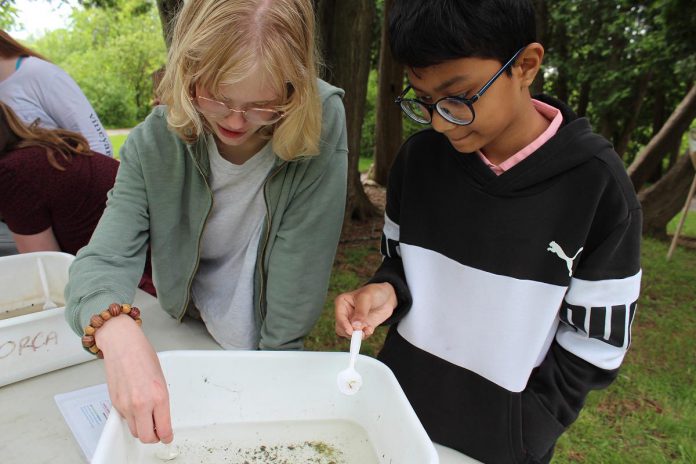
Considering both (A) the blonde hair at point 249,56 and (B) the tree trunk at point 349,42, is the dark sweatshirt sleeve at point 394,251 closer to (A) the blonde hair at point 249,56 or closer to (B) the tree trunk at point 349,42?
(A) the blonde hair at point 249,56

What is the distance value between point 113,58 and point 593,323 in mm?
25311

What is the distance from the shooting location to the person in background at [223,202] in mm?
913

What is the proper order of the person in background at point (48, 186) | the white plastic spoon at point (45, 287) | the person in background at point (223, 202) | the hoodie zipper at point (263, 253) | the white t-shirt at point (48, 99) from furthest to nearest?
the white t-shirt at point (48, 99)
the person in background at point (48, 186)
the white plastic spoon at point (45, 287)
the hoodie zipper at point (263, 253)
the person in background at point (223, 202)

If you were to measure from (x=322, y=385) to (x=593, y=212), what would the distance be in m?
0.61

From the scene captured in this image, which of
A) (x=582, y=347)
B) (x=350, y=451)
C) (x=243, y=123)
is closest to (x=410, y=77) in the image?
(x=243, y=123)

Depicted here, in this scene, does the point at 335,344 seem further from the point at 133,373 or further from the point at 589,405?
the point at 133,373

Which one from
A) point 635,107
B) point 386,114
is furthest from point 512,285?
point 635,107

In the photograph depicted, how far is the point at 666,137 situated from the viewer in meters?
5.40

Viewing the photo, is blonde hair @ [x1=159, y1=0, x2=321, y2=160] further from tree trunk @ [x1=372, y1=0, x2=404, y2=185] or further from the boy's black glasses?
tree trunk @ [x1=372, y1=0, x2=404, y2=185]

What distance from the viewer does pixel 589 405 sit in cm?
260

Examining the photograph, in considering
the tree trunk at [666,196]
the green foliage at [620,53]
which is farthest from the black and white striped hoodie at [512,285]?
the tree trunk at [666,196]

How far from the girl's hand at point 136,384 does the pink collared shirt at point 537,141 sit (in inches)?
29.1

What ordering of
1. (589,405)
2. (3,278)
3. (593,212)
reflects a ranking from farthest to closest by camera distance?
1. (589,405)
2. (3,278)
3. (593,212)

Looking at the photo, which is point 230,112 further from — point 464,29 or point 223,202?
point 464,29
